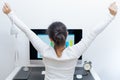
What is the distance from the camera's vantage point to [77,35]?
243 cm

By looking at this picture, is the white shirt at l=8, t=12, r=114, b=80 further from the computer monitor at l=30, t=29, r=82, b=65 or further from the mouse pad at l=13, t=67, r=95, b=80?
the computer monitor at l=30, t=29, r=82, b=65

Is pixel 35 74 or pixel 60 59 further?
pixel 35 74

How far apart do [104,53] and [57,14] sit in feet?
2.40

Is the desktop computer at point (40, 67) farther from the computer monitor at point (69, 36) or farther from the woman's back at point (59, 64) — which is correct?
the woman's back at point (59, 64)

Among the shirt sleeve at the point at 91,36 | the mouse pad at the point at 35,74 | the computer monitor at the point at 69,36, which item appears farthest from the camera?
the computer monitor at the point at 69,36

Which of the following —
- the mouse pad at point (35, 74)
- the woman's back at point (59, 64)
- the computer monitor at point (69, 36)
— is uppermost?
the computer monitor at point (69, 36)

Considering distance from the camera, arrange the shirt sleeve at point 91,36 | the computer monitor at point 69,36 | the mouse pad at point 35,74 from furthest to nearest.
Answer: the computer monitor at point 69,36 → the mouse pad at point 35,74 → the shirt sleeve at point 91,36

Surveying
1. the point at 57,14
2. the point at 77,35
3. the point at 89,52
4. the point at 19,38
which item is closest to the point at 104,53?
the point at 89,52

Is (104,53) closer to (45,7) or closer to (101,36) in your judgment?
(101,36)

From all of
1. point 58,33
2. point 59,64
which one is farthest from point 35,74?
point 58,33

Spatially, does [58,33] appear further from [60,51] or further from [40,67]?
[40,67]

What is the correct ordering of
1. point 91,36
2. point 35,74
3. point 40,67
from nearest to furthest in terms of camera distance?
1. point 91,36
2. point 35,74
3. point 40,67

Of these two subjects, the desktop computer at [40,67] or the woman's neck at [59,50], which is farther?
the desktop computer at [40,67]

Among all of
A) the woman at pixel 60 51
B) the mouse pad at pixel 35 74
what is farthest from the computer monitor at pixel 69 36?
the woman at pixel 60 51
